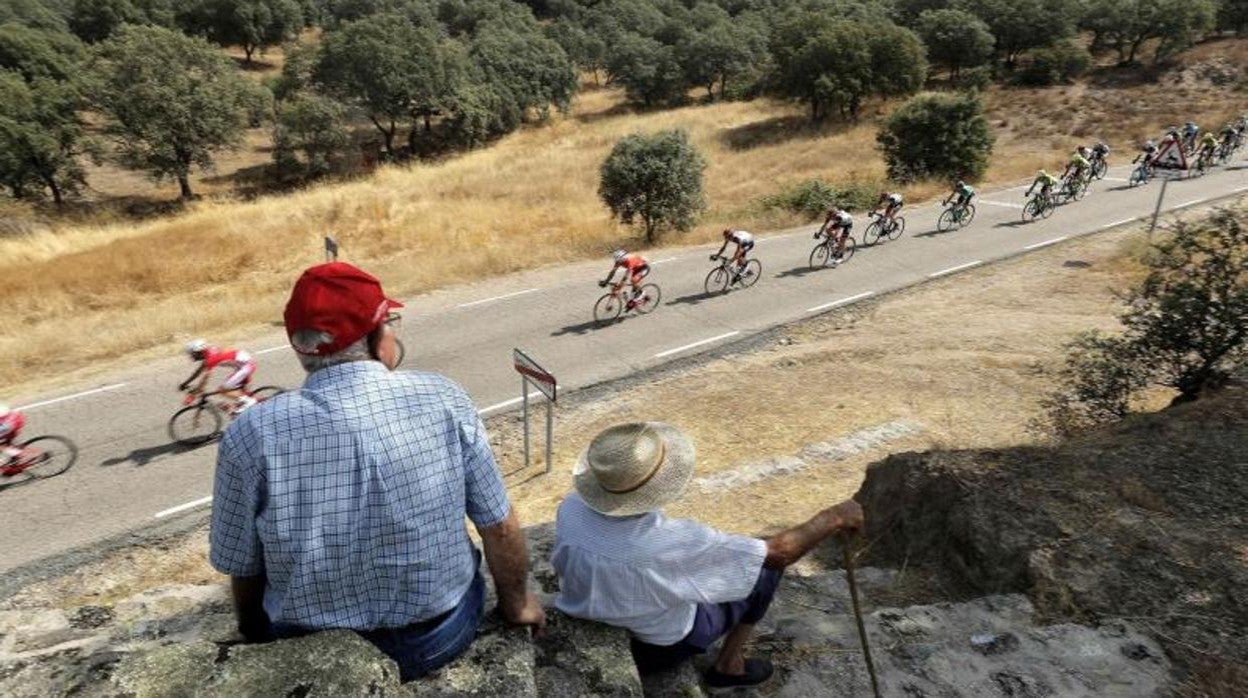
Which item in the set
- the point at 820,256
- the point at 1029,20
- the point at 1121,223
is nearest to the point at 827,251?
the point at 820,256

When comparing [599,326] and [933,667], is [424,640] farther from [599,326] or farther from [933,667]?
[599,326]

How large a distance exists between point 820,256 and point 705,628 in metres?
15.0

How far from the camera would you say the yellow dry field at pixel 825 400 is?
7.61 m

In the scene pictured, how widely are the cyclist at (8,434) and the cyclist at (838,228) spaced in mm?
14978

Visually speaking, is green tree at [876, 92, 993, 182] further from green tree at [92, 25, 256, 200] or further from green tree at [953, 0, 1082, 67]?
green tree at [92, 25, 256, 200]

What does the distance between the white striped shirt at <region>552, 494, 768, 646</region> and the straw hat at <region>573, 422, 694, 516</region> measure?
0.27 ft

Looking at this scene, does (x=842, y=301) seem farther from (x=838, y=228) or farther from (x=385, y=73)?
(x=385, y=73)

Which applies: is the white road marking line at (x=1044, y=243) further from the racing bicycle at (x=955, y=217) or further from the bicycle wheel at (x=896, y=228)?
the bicycle wheel at (x=896, y=228)

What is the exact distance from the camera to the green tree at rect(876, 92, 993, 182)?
1028 inches

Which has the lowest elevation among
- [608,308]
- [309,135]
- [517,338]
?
[517,338]

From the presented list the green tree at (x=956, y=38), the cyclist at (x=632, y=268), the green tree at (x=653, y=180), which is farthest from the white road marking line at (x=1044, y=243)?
the green tree at (x=956, y=38)

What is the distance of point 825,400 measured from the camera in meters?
10.2

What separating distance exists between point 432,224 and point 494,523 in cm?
2232

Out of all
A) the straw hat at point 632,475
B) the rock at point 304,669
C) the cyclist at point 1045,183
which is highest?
the straw hat at point 632,475
